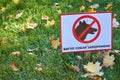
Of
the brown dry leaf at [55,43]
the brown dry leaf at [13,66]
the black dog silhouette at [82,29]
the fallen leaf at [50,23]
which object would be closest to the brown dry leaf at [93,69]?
the black dog silhouette at [82,29]

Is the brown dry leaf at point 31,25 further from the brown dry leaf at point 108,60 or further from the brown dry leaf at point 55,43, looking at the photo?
the brown dry leaf at point 108,60

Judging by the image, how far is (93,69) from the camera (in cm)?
378

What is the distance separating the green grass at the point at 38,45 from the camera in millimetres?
3840

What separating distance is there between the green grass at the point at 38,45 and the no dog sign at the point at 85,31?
1.01 feet

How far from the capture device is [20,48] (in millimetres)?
4355

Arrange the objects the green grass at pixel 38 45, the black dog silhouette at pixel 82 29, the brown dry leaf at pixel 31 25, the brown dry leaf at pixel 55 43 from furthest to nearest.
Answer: the brown dry leaf at pixel 31 25 → the brown dry leaf at pixel 55 43 → the green grass at pixel 38 45 → the black dog silhouette at pixel 82 29

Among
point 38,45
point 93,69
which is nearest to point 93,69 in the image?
point 93,69

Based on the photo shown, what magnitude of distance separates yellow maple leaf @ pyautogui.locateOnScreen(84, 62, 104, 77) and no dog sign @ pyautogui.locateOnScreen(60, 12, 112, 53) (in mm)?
194

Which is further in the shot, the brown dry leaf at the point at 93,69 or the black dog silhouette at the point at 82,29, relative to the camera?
the brown dry leaf at the point at 93,69

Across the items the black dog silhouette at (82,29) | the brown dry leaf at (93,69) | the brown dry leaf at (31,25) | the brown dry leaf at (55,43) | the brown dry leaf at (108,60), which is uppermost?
the black dog silhouette at (82,29)

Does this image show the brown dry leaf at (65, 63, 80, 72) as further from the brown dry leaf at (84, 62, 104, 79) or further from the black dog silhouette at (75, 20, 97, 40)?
the black dog silhouette at (75, 20, 97, 40)

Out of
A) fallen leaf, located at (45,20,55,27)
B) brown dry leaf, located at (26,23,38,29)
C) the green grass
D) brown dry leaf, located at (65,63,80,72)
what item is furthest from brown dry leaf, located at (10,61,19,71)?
fallen leaf, located at (45,20,55,27)

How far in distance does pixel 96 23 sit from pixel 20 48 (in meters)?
1.10

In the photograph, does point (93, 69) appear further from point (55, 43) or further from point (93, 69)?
point (55, 43)
